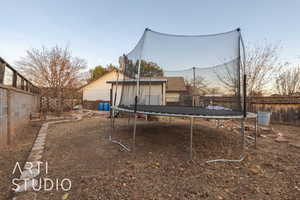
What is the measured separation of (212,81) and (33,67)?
916 centimetres

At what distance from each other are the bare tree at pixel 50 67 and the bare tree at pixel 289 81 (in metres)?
11.5

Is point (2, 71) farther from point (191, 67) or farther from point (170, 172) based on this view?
point (191, 67)

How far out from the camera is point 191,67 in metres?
4.05

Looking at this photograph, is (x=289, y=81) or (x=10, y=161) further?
(x=289, y=81)

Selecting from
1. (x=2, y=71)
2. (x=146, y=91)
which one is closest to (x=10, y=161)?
(x=2, y=71)

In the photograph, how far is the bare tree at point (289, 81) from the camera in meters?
6.99

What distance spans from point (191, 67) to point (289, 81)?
768 cm

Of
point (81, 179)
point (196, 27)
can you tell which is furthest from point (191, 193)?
point (196, 27)

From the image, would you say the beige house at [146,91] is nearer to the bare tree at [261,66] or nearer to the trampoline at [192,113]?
the trampoline at [192,113]

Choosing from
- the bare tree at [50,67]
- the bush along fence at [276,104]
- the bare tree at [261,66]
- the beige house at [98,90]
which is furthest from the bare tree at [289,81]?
the bare tree at [50,67]

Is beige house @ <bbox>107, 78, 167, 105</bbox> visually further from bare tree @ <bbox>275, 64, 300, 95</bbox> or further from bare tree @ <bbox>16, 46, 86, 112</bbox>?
bare tree @ <bbox>275, 64, 300, 95</bbox>

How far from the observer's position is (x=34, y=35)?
5.77 metres

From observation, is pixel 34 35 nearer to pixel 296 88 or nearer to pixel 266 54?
pixel 266 54

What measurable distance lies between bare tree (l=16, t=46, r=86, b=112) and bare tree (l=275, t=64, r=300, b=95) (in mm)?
Result: 11454
